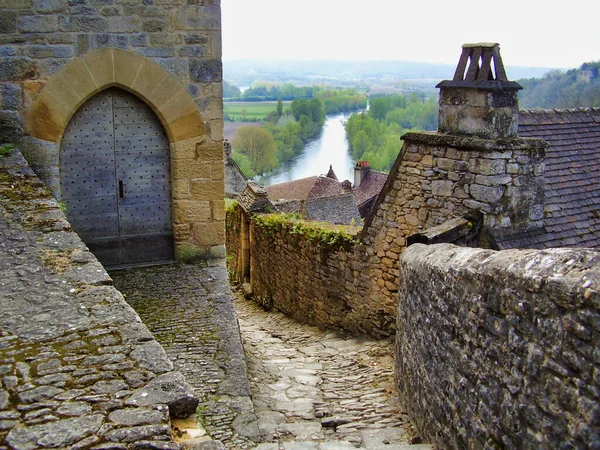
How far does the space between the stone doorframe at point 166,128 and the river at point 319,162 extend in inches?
2579

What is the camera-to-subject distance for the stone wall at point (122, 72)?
7027mm

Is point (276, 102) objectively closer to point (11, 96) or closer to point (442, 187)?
point (442, 187)

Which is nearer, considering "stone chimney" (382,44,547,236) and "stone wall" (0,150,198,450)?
"stone wall" (0,150,198,450)

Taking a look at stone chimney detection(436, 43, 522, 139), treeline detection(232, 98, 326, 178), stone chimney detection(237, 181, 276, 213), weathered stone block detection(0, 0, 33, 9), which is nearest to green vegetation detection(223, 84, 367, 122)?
treeline detection(232, 98, 326, 178)

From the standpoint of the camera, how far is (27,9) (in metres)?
6.93

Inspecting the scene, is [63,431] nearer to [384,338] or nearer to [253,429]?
[253,429]

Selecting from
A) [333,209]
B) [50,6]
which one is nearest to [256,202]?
[50,6]

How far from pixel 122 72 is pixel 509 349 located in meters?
5.16

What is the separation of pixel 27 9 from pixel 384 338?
233 inches

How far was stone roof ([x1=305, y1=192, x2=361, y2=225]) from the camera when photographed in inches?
1059

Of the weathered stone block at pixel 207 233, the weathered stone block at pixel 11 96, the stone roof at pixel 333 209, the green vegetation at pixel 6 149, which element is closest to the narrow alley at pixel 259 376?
the weathered stone block at pixel 207 233

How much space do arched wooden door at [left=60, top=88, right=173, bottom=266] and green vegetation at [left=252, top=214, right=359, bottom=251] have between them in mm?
2903

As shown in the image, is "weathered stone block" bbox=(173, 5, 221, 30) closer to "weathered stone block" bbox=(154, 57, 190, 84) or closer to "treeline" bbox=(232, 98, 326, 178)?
"weathered stone block" bbox=(154, 57, 190, 84)

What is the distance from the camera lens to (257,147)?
257ft
